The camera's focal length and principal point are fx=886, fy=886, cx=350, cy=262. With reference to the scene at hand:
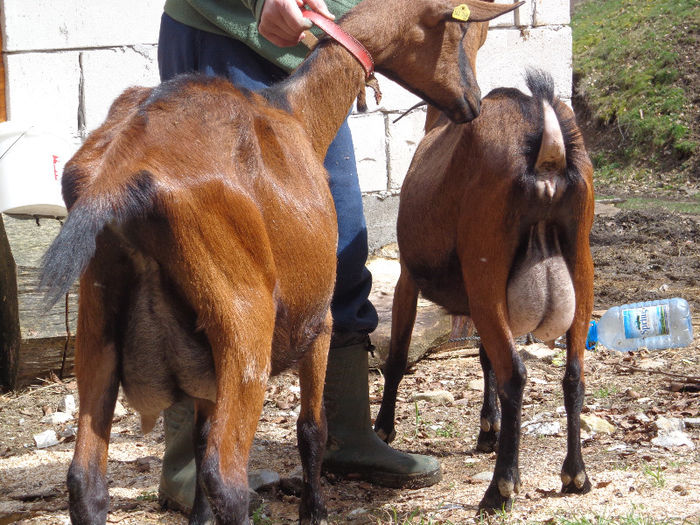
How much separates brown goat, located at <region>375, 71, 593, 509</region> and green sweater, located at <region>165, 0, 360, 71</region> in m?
0.76

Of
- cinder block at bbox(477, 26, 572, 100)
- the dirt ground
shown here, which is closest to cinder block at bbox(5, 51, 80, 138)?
the dirt ground

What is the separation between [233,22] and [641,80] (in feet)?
46.8

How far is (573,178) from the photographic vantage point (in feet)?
10.8

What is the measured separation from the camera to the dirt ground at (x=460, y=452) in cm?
323

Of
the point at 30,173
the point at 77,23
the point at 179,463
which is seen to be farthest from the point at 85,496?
the point at 77,23

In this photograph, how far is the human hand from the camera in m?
2.75

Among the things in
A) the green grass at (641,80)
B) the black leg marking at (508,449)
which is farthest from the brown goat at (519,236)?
the green grass at (641,80)

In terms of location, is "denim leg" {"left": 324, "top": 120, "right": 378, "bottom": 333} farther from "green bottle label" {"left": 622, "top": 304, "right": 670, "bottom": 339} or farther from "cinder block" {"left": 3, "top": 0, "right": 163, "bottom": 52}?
"cinder block" {"left": 3, "top": 0, "right": 163, "bottom": 52}

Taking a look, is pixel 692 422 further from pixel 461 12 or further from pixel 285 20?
pixel 285 20

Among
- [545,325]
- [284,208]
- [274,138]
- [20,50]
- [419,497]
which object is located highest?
[20,50]

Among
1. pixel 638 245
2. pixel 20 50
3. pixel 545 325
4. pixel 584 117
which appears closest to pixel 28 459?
pixel 545 325

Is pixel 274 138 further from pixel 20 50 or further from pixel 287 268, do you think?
pixel 20 50

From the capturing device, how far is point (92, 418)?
2.25m

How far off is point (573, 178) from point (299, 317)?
49.7 inches
